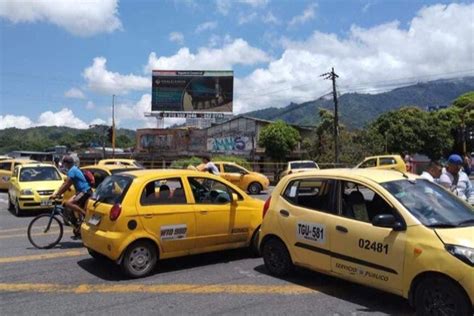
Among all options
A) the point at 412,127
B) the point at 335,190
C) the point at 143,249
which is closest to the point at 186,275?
the point at 143,249

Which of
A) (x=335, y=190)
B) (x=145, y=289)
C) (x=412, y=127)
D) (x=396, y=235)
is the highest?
(x=412, y=127)

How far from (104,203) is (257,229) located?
252 centimetres

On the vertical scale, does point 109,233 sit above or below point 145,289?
above

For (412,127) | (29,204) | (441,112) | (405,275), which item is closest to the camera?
(405,275)

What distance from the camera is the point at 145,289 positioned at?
644 centimetres

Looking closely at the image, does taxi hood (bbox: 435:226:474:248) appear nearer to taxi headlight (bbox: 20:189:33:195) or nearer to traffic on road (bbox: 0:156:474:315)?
traffic on road (bbox: 0:156:474:315)

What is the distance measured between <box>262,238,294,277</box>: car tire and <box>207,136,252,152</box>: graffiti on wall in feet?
148

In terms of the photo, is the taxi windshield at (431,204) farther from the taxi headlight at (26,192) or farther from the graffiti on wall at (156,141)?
the graffiti on wall at (156,141)

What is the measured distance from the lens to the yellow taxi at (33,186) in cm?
1405

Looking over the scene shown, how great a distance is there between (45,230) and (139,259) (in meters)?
3.39

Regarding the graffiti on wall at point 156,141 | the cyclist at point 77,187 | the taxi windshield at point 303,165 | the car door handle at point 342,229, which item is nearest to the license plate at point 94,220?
the cyclist at point 77,187

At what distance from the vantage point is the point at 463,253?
15.3ft

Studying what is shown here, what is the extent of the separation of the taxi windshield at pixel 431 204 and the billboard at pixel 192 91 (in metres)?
46.6

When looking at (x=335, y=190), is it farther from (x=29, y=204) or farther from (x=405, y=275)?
(x=29, y=204)
